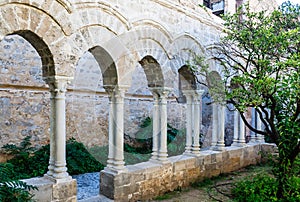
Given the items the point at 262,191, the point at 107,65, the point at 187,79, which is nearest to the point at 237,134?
the point at 187,79

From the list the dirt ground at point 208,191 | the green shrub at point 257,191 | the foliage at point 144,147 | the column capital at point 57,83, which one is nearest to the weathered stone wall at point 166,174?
the dirt ground at point 208,191

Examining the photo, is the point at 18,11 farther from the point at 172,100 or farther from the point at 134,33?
the point at 172,100

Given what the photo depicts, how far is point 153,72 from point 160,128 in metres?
1.06

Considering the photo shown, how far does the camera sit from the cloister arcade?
384 cm

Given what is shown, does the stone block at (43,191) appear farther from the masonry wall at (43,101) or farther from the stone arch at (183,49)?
the stone arch at (183,49)

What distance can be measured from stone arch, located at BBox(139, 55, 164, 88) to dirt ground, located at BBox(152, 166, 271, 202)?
2033 mm

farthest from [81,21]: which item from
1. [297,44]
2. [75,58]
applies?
[297,44]

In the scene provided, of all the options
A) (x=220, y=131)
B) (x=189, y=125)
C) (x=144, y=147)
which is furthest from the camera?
(x=144, y=147)

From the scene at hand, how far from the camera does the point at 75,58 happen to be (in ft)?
13.6

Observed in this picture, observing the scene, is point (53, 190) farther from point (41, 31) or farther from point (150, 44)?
point (150, 44)

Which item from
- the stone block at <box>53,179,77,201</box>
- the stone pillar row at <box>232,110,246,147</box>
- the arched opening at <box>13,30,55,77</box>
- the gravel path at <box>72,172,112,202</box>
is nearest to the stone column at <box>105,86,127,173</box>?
the gravel path at <box>72,172,112,202</box>

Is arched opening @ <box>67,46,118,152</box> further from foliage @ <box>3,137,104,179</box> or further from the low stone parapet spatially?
the low stone parapet

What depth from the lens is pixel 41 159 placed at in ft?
21.7

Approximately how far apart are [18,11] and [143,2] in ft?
7.74
